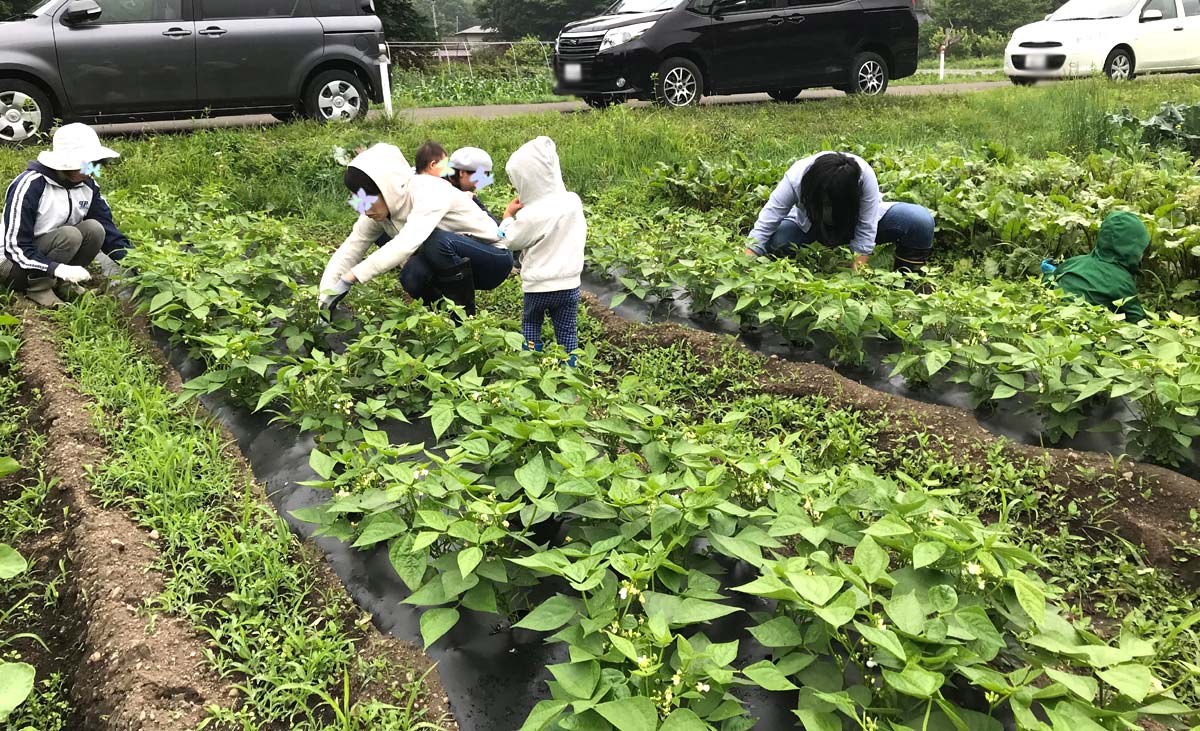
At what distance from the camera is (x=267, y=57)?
8133mm

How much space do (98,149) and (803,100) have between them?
8.58 m

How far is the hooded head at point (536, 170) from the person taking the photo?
146 inches

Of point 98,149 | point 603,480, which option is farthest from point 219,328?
point 603,480

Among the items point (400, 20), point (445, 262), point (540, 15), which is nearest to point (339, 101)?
point (445, 262)

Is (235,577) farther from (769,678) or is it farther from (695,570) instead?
(769,678)

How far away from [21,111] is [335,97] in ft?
8.63

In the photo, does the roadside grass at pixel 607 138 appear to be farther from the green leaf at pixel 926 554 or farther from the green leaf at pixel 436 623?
the green leaf at pixel 926 554

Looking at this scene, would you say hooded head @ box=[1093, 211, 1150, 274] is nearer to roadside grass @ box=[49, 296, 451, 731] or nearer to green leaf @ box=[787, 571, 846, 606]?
green leaf @ box=[787, 571, 846, 606]

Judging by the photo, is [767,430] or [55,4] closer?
[767,430]

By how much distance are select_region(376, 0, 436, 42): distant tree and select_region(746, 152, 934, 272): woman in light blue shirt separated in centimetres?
1696

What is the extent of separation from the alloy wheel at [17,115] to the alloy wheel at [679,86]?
5905 millimetres

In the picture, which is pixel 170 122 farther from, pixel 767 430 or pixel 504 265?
pixel 767 430

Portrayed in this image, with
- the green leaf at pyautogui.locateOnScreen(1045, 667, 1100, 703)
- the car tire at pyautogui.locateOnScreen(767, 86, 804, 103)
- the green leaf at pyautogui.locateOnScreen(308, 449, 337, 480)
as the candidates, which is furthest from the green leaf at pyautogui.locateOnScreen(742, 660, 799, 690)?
the car tire at pyautogui.locateOnScreen(767, 86, 804, 103)

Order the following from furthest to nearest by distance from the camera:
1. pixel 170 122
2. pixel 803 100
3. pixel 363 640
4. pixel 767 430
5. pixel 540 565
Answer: pixel 803 100 < pixel 170 122 < pixel 767 430 < pixel 363 640 < pixel 540 565
